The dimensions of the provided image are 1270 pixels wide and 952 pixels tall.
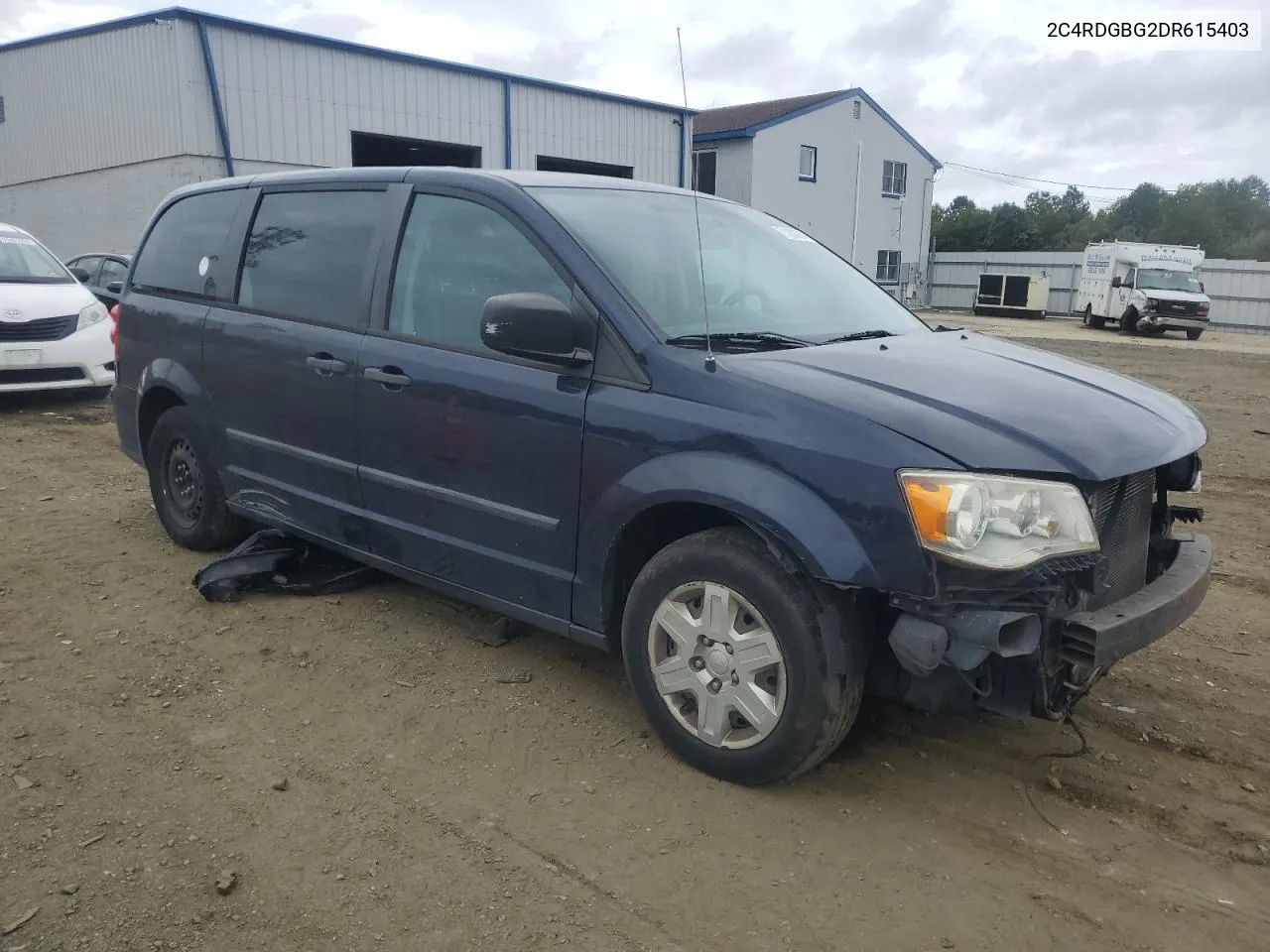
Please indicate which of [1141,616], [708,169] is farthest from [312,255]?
[708,169]

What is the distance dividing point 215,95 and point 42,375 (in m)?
9.21

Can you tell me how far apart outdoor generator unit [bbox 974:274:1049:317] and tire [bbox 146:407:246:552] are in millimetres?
35585

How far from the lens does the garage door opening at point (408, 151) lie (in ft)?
68.4

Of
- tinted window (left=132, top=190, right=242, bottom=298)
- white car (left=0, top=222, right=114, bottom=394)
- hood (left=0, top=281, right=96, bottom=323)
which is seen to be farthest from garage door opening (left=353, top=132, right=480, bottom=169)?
tinted window (left=132, top=190, right=242, bottom=298)

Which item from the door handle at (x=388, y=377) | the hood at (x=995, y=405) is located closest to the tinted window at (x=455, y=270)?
the door handle at (x=388, y=377)

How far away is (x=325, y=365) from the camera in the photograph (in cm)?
418

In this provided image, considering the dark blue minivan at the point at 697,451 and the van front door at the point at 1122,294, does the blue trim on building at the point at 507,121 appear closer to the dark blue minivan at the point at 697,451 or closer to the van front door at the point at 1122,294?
the van front door at the point at 1122,294

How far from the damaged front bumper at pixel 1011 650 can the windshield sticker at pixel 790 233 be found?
7.18ft

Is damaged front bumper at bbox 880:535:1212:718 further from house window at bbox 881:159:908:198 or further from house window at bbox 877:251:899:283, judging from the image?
house window at bbox 881:159:908:198

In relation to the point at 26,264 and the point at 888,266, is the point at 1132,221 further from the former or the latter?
the point at 26,264

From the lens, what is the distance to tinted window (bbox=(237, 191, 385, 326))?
4168 mm

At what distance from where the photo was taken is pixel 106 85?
60.8 ft

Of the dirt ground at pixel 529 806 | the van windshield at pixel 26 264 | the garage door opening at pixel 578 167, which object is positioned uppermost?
the garage door opening at pixel 578 167

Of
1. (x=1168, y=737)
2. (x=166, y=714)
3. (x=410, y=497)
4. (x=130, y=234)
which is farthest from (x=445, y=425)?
(x=130, y=234)
